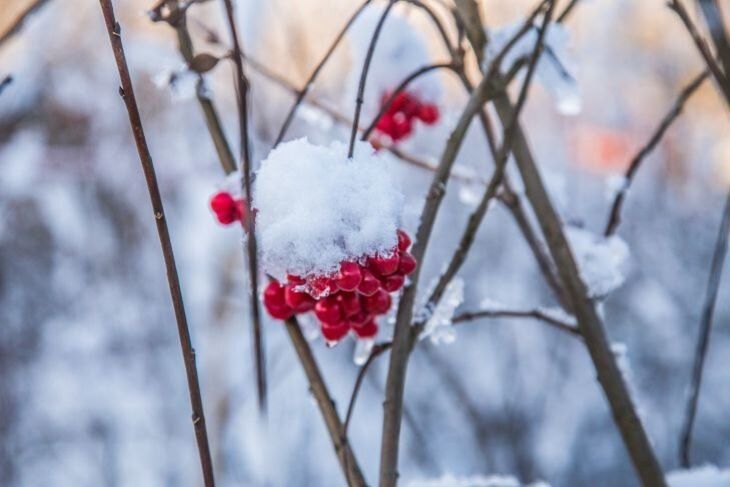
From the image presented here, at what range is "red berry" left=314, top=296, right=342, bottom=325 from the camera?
58 centimetres

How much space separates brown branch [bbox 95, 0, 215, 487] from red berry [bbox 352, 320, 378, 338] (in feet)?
0.82

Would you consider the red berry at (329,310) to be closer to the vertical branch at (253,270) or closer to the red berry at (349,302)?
the red berry at (349,302)

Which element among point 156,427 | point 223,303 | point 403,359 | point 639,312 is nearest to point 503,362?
point 639,312

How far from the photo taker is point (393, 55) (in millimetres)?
1001

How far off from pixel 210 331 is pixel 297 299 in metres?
3.36

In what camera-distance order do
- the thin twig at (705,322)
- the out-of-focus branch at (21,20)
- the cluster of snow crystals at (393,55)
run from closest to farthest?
the out-of-focus branch at (21,20)
the thin twig at (705,322)
the cluster of snow crystals at (393,55)

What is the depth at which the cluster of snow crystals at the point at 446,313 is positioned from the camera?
0.64 metres

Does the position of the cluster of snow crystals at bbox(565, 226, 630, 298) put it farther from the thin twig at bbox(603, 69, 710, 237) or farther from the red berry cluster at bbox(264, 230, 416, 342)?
the red berry cluster at bbox(264, 230, 416, 342)

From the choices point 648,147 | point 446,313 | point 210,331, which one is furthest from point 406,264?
point 210,331

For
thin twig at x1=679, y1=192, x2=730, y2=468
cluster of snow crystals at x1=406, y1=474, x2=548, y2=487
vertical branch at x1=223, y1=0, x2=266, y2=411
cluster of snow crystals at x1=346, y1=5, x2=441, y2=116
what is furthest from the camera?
cluster of snow crystals at x1=346, y1=5, x2=441, y2=116

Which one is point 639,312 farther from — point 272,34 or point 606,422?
point 272,34

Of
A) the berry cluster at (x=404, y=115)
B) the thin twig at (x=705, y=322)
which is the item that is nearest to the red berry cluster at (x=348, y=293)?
the thin twig at (x=705, y=322)

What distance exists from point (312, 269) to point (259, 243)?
0.04 m

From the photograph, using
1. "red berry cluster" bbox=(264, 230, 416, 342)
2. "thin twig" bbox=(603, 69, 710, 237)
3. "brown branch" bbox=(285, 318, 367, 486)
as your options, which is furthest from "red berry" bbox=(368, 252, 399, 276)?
"thin twig" bbox=(603, 69, 710, 237)
